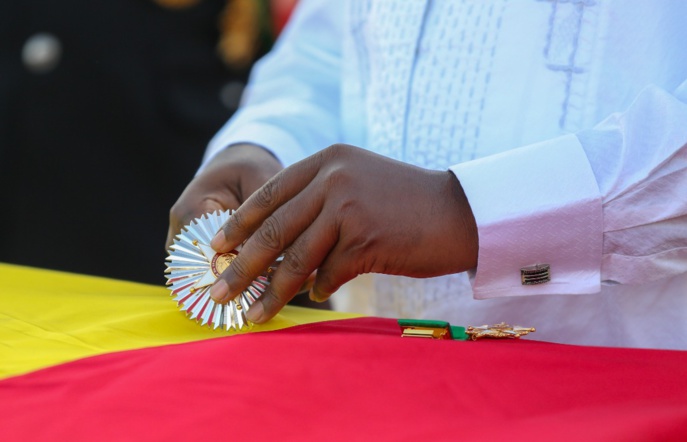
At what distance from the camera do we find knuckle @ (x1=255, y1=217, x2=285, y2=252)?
0.91m

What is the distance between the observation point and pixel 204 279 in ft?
3.15

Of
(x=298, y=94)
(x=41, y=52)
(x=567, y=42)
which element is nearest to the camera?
(x=567, y=42)

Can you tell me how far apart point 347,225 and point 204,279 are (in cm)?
18

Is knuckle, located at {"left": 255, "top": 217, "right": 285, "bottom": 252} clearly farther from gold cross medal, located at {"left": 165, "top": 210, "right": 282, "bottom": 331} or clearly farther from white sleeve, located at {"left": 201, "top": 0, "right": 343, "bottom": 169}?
white sleeve, located at {"left": 201, "top": 0, "right": 343, "bottom": 169}

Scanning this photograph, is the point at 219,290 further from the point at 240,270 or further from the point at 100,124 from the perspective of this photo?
the point at 100,124

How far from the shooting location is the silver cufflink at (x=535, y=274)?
94 cm

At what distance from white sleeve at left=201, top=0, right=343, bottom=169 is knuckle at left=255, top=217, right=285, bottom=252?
1.22 feet

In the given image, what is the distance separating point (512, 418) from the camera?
0.74 meters

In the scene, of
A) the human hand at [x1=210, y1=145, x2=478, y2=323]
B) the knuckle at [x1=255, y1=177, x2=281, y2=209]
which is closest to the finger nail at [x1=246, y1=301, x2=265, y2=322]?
the human hand at [x1=210, y1=145, x2=478, y2=323]

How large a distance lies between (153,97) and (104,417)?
1.81 m

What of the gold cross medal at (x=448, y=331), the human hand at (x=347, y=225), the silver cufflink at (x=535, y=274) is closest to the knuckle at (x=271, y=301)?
the human hand at (x=347, y=225)

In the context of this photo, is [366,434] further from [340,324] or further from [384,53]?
[384,53]

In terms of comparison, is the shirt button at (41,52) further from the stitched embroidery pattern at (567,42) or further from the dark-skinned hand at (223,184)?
the stitched embroidery pattern at (567,42)

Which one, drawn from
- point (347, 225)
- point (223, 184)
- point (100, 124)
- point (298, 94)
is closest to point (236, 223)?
point (347, 225)
